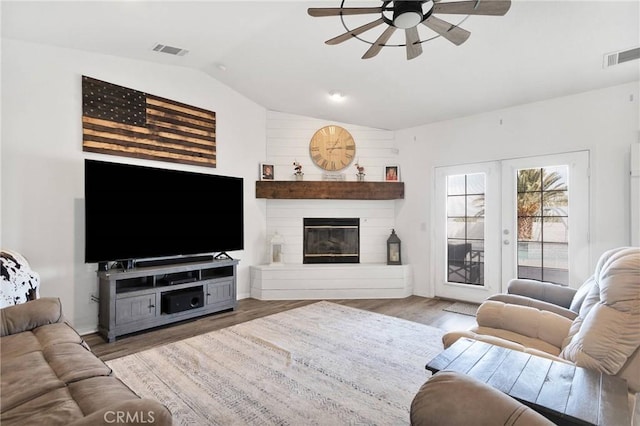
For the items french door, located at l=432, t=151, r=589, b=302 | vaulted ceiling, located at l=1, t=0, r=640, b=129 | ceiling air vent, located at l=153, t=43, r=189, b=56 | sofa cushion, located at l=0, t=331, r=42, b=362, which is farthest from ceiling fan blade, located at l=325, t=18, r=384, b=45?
french door, located at l=432, t=151, r=589, b=302

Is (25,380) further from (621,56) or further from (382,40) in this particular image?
(621,56)

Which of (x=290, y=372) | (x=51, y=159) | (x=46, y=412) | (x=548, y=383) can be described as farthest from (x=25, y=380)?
(x=51, y=159)

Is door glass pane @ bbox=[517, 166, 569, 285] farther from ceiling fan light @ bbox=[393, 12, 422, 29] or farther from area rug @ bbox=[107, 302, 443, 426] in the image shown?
ceiling fan light @ bbox=[393, 12, 422, 29]

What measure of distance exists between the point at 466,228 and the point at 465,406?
4.15m

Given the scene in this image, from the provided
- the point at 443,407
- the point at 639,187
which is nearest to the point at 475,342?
the point at 443,407

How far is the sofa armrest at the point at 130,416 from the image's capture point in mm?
992

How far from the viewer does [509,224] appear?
4.33 m

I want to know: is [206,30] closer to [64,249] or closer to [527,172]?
[64,249]

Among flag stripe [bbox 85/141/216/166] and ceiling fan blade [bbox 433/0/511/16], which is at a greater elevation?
ceiling fan blade [bbox 433/0/511/16]

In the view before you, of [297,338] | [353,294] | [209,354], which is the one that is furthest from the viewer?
[353,294]

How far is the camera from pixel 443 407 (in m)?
1.03

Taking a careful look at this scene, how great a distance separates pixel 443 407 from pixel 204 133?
435 centimetres

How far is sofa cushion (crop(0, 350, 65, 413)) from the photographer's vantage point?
53.7 inches

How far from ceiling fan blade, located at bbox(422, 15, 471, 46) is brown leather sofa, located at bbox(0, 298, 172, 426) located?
252 centimetres
